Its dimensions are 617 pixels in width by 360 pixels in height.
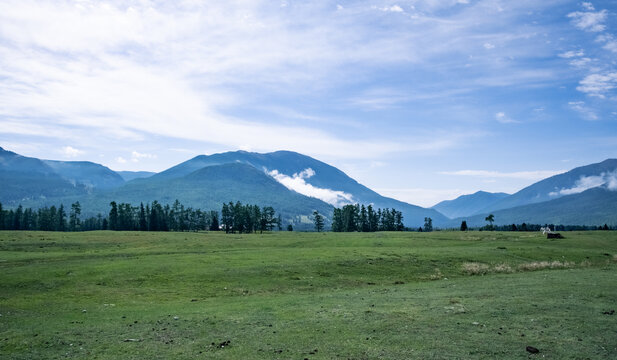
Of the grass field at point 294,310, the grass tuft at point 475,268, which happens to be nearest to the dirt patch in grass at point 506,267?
the grass tuft at point 475,268

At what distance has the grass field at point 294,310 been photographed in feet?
57.6

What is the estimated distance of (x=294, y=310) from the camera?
2597cm

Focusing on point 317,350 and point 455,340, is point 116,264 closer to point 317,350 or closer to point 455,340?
point 317,350

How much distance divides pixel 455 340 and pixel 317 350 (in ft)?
21.5

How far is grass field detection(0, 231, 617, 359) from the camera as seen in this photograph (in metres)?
17.6

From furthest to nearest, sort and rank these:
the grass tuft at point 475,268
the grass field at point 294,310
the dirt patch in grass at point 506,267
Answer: the dirt patch in grass at point 506,267 < the grass tuft at point 475,268 < the grass field at point 294,310

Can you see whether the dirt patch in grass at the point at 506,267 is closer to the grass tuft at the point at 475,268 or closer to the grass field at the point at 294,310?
the grass tuft at the point at 475,268

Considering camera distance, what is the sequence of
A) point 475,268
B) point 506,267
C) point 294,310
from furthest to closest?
point 506,267
point 475,268
point 294,310

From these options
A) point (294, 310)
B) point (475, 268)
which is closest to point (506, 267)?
point (475, 268)

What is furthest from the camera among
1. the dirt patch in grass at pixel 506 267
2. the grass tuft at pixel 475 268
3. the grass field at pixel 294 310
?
the dirt patch in grass at pixel 506 267

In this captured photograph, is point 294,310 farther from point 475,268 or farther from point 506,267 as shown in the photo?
point 506,267

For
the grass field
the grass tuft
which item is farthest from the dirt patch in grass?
the grass field

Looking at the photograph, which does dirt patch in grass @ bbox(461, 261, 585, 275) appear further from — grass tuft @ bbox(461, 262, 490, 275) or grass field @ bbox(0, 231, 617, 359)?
grass field @ bbox(0, 231, 617, 359)

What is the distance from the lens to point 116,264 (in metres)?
46.0
